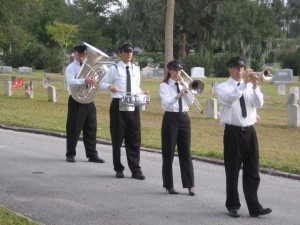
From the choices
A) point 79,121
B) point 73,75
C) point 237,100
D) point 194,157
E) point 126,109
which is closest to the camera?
point 237,100

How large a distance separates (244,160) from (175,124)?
1474mm

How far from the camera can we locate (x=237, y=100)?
811 centimetres

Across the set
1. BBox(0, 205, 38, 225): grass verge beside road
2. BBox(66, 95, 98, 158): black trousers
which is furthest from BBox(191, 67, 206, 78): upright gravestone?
BBox(0, 205, 38, 225): grass verge beside road

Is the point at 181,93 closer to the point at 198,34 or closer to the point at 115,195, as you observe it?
the point at 115,195

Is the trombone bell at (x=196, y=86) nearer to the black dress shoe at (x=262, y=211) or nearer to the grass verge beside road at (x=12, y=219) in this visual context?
the black dress shoe at (x=262, y=211)

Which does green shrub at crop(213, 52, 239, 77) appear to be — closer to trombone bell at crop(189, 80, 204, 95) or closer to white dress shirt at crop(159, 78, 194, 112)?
white dress shirt at crop(159, 78, 194, 112)

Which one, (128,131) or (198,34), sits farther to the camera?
(198,34)

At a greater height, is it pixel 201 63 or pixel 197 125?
pixel 201 63

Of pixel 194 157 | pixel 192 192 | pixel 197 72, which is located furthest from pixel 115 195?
pixel 197 72

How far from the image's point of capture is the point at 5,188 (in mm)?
9969

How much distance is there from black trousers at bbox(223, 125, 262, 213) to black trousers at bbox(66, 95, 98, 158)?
14.9 ft

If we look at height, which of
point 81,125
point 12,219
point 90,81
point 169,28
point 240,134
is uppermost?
point 169,28

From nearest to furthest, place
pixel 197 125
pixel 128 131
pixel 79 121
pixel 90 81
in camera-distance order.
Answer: pixel 128 131
pixel 90 81
pixel 79 121
pixel 197 125

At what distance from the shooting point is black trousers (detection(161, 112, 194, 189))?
374 inches
